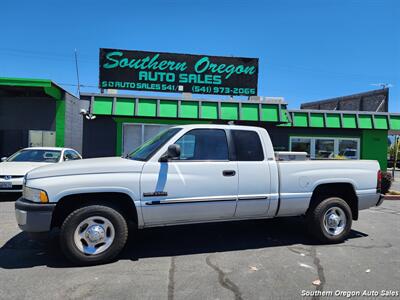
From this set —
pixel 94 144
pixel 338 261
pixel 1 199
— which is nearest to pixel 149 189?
pixel 338 261

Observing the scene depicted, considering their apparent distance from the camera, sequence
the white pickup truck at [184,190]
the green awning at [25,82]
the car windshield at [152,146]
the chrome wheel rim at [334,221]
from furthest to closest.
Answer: the green awning at [25,82] → the chrome wheel rim at [334,221] → the car windshield at [152,146] → the white pickup truck at [184,190]

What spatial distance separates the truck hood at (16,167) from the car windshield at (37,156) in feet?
1.40

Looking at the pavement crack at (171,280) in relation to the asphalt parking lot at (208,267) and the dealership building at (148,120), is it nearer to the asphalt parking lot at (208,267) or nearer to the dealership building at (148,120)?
the asphalt parking lot at (208,267)

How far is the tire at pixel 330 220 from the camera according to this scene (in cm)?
554

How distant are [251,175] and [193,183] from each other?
94cm

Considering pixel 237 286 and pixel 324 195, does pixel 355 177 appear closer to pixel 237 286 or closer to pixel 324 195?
pixel 324 195

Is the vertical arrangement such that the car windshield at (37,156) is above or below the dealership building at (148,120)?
below

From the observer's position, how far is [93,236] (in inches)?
174

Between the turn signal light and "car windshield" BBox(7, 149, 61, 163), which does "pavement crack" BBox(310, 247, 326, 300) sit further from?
"car windshield" BBox(7, 149, 61, 163)

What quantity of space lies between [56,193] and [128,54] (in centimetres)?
1192

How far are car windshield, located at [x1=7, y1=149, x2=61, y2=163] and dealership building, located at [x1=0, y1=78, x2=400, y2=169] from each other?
2652 mm

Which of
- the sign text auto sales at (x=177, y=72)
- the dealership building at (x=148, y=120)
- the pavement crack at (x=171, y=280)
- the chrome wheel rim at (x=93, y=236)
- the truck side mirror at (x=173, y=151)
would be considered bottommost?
the pavement crack at (x=171, y=280)

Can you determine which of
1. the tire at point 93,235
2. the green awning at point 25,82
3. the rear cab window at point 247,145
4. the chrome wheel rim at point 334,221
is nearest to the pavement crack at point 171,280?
the tire at point 93,235

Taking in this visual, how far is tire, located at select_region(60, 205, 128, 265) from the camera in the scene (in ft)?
14.2
